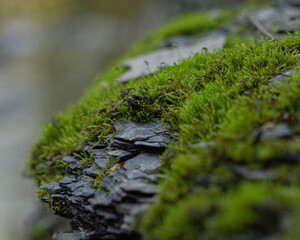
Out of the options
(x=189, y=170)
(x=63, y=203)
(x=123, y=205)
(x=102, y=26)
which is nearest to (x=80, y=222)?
(x=63, y=203)

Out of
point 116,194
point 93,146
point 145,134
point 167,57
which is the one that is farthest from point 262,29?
point 116,194

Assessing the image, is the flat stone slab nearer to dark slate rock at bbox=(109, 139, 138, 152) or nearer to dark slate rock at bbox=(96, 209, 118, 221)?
dark slate rock at bbox=(109, 139, 138, 152)

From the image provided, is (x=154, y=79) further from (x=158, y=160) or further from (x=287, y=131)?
(x=287, y=131)

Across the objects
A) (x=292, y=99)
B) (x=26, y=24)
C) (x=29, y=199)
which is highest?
(x=26, y=24)

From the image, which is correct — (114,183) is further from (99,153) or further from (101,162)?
(99,153)

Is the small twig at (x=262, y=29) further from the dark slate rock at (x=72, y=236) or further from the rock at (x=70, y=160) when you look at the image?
the dark slate rock at (x=72, y=236)

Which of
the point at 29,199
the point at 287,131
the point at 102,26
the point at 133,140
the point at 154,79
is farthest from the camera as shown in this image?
the point at 102,26
